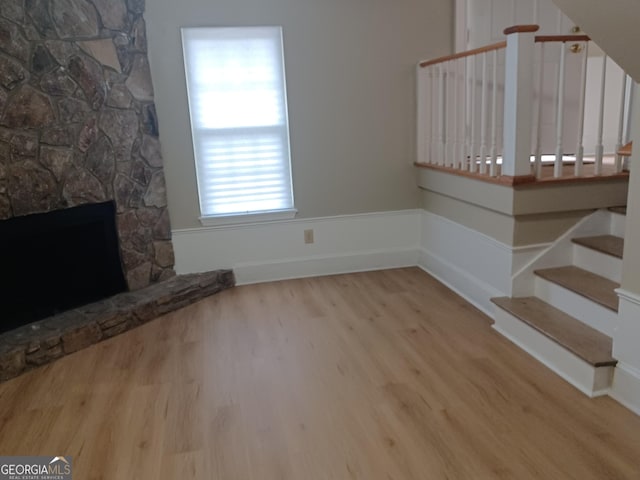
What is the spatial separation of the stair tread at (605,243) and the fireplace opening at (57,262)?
2914 mm

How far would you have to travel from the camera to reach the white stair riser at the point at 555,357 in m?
2.22

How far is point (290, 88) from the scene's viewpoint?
3695 mm

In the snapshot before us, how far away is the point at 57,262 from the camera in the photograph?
313 cm

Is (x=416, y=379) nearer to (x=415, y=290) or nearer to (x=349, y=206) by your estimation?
(x=415, y=290)

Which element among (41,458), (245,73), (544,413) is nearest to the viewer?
(41,458)

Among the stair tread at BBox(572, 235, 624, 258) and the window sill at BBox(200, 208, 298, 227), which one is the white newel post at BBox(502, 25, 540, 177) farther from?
the window sill at BBox(200, 208, 298, 227)

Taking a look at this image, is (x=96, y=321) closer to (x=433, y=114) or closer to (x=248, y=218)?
(x=248, y=218)

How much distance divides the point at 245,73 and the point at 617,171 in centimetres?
246

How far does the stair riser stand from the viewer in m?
2.43

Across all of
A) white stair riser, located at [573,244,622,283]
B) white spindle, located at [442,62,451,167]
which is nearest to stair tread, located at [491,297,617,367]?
white stair riser, located at [573,244,622,283]

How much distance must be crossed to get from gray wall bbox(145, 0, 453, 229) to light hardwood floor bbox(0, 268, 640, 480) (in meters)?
1.11

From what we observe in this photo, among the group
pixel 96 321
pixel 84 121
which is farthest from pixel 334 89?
pixel 96 321

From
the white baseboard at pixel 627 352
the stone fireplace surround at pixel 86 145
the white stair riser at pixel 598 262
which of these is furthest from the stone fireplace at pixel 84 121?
the white baseboard at pixel 627 352

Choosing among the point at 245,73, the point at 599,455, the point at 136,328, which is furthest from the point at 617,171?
the point at 136,328
